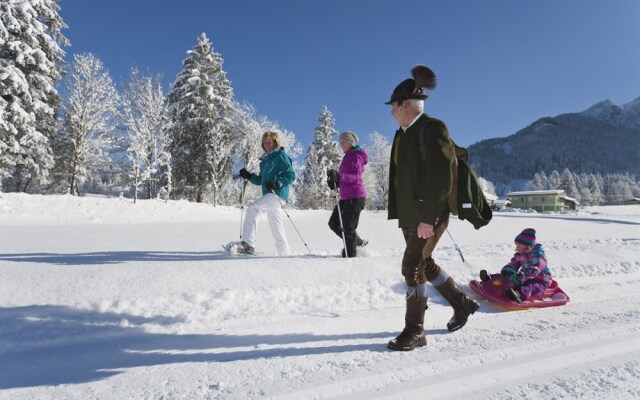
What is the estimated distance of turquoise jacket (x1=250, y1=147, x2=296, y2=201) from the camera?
5213 mm

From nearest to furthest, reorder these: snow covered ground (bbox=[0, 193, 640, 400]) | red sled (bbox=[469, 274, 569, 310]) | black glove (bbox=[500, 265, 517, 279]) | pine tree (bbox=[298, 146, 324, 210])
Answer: snow covered ground (bbox=[0, 193, 640, 400]) → red sled (bbox=[469, 274, 569, 310]) → black glove (bbox=[500, 265, 517, 279]) → pine tree (bbox=[298, 146, 324, 210])

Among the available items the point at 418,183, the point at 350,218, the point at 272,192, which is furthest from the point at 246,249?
the point at 418,183

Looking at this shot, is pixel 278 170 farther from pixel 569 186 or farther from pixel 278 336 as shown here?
pixel 569 186

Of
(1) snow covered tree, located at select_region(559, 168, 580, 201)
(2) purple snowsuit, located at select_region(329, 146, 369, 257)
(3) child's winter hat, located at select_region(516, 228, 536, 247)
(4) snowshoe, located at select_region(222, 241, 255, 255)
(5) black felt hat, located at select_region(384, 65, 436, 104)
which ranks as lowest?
(4) snowshoe, located at select_region(222, 241, 255, 255)

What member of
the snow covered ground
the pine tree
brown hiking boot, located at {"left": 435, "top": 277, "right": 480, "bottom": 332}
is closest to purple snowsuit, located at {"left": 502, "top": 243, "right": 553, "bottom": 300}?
the snow covered ground

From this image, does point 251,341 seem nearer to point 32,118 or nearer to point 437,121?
point 437,121

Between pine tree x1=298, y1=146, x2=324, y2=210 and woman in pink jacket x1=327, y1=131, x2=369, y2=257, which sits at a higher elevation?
pine tree x1=298, y1=146, x2=324, y2=210

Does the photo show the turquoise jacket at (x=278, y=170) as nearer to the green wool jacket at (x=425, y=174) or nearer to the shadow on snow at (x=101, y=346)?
the shadow on snow at (x=101, y=346)

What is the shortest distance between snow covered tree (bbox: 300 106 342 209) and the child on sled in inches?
1250

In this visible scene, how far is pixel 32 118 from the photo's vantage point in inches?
698

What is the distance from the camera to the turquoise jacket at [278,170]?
5213 mm

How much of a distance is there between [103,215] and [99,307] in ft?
43.0

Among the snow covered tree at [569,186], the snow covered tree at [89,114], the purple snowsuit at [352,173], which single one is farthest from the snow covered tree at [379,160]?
the snow covered tree at [569,186]

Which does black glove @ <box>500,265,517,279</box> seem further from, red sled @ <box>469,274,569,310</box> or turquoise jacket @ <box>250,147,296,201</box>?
turquoise jacket @ <box>250,147,296,201</box>
